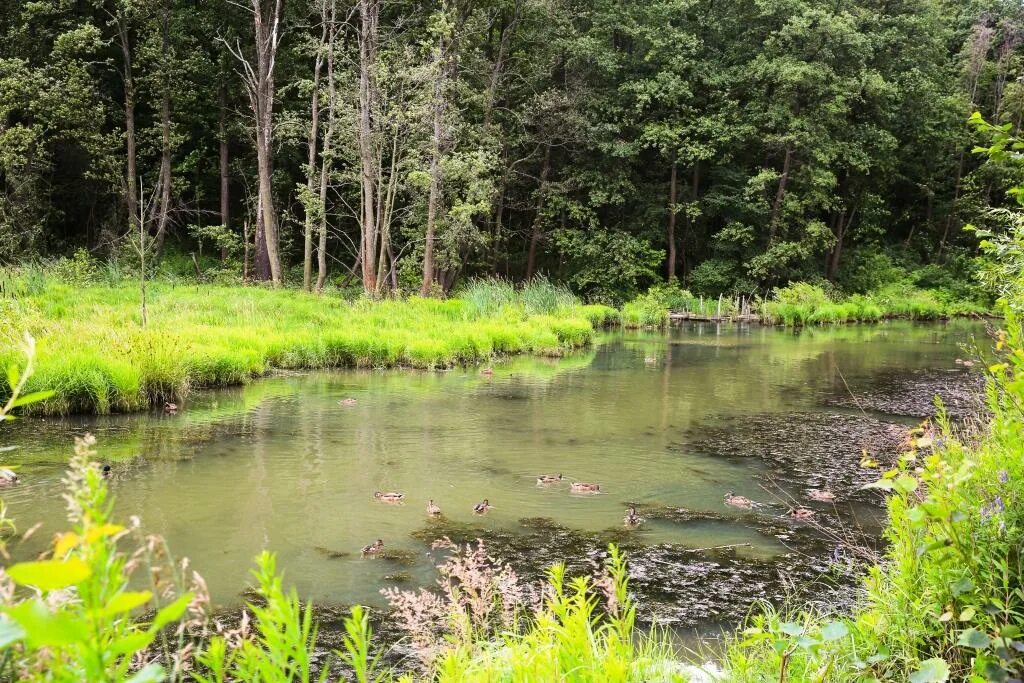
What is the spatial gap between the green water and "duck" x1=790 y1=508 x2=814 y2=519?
1.59 feet

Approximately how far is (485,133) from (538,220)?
5.58 m

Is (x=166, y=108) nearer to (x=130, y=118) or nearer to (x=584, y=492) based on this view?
(x=130, y=118)

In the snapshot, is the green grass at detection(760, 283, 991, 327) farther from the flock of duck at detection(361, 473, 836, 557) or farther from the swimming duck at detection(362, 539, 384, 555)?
the swimming duck at detection(362, 539, 384, 555)

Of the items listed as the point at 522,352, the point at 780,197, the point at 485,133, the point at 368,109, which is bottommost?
the point at 522,352

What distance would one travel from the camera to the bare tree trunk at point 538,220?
99.5ft

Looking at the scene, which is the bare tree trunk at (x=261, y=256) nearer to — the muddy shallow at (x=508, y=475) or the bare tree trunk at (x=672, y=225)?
the muddy shallow at (x=508, y=475)

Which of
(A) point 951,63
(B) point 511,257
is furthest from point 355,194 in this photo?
(A) point 951,63

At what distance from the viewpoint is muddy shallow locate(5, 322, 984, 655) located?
5250 millimetres

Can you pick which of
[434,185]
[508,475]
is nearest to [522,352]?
[434,185]

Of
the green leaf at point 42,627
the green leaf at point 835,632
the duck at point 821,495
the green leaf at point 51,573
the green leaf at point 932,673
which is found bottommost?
the duck at point 821,495

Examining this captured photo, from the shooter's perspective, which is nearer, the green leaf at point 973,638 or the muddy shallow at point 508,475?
the green leaf at point 973,638

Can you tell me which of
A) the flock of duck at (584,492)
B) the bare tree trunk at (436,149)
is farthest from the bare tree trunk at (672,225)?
the flock of duck at (584,492)

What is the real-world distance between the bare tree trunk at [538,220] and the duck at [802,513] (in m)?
24.5

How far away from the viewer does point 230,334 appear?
521 inches
